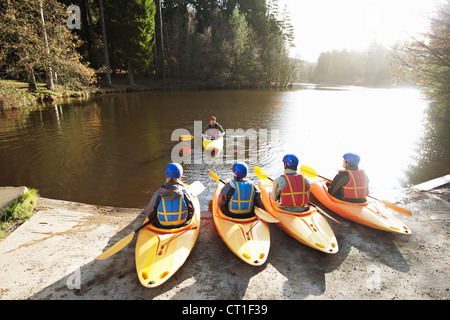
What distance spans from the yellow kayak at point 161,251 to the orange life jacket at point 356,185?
3.22 meters

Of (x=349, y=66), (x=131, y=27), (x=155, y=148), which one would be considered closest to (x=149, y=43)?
(x=131, y=27)

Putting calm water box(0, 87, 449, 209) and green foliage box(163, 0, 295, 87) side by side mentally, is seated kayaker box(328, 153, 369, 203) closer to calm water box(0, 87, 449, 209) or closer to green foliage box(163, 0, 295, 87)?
calm water box(0, 87, 449, 209)

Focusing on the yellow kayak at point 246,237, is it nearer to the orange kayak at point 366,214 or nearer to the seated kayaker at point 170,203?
the seated kayaker at point 170,203

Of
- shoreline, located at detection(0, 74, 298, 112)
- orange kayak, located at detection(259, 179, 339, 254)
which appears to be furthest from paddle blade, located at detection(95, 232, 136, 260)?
shoreline, located at detection(0, 74, 298, 112)

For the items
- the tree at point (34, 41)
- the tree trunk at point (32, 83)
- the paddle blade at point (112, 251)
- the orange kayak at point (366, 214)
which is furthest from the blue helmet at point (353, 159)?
the tree trunk at point (32, 83)

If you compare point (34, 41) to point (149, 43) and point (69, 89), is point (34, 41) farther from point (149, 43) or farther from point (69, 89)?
point (149, 43)

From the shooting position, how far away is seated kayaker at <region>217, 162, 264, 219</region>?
13.4 feet

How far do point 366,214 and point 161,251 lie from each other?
376 centimetres

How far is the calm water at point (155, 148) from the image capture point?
709 cm

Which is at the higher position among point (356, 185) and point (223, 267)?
point (356, 185)

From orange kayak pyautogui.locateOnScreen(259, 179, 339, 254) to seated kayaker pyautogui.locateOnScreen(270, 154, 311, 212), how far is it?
0.15 m

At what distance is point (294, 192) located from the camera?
4355 mm
